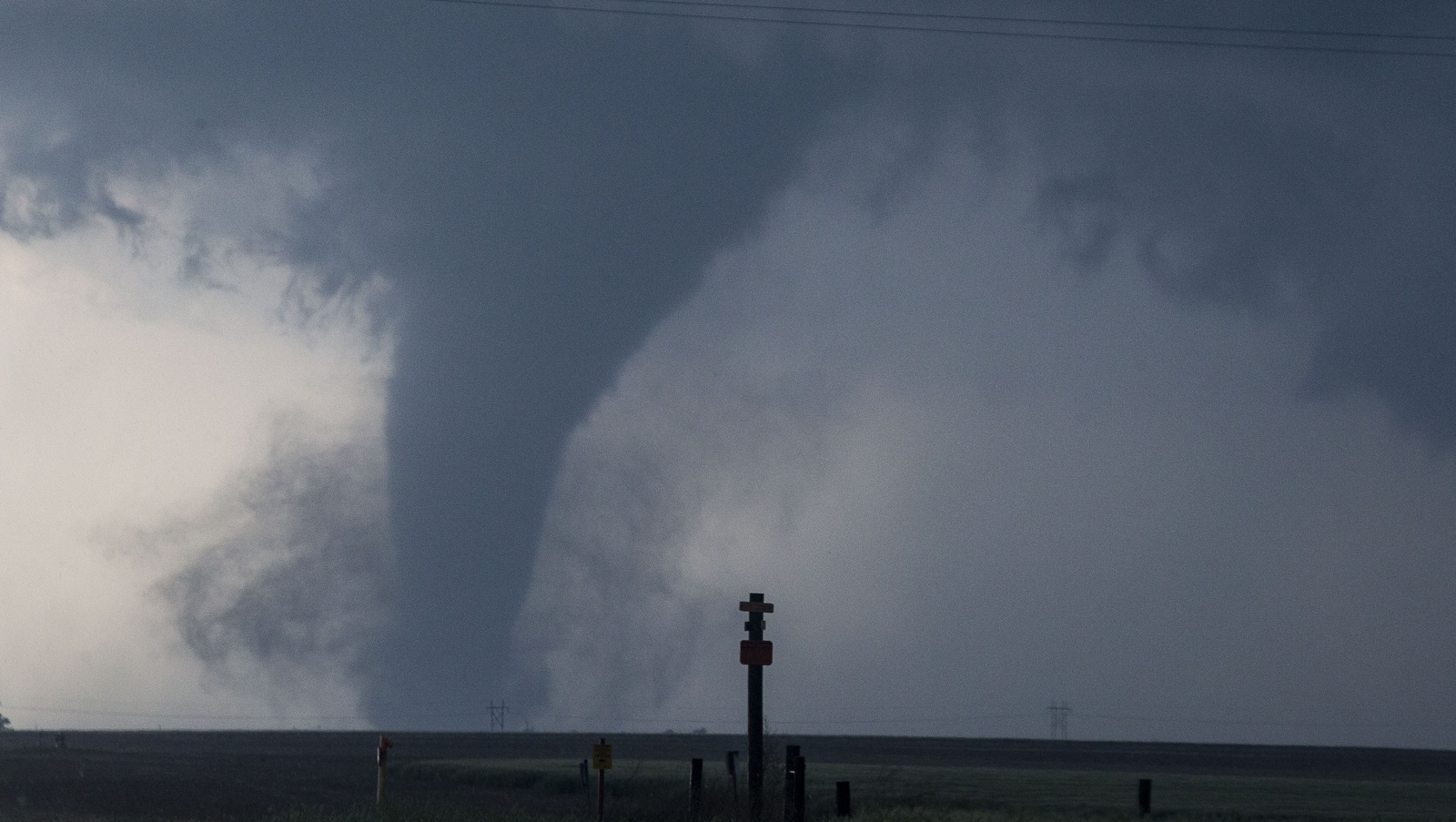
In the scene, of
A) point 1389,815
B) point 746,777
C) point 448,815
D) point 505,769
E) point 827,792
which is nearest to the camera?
point 448,815

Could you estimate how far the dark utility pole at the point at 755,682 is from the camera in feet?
81.7

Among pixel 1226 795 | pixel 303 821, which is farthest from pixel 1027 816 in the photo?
pixel 1226 795

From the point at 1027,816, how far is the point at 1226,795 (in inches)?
664

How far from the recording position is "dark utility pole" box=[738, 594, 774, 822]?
24.9 m

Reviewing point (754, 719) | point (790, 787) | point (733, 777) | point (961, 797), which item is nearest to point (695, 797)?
point (733, 777)

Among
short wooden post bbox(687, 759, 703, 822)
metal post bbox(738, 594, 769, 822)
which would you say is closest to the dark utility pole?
metal post bbox(738, 594, 769, 822)

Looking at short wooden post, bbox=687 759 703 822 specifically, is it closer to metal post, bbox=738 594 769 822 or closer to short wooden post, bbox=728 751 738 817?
short wooden post, bbox=728 751 738 817

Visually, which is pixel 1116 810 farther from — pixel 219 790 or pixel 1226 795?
pixel 219 790

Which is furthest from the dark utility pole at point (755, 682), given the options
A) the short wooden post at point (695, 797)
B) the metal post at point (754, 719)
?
the short wooden post at point (695, 797)

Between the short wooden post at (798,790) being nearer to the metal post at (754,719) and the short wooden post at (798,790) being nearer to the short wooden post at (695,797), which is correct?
the metal post at (754,719)

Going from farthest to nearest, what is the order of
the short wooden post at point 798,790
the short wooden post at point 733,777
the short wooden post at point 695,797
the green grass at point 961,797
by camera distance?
the green grass at point 961,797 → the short wooden post at point 695,797 → the short wooden post at point 733,777 → the short wooden post at point 798,790

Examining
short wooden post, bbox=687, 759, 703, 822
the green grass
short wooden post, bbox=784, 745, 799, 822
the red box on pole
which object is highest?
the red box on pole

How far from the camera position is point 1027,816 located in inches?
1089

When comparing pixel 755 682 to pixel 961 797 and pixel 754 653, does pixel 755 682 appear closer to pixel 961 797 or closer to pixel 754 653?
pixel 754 653
